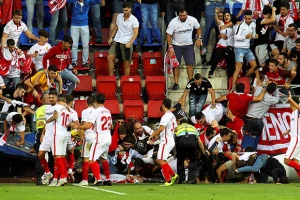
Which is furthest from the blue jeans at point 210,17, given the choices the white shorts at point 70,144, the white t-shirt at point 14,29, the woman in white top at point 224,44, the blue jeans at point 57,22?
the white shorts at point 70,144

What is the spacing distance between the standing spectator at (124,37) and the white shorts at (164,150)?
4.12 m

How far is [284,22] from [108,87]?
4.69 m

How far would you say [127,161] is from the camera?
72.1 feet

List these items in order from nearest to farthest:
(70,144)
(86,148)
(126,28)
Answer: (86,148) < (70,144) < (126,28)

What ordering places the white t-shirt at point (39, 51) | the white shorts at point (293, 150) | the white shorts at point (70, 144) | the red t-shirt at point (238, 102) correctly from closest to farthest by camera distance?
the white shorts at point (70, 144), the white shorts at point (293, 150), the red t-shirt at point (238, 102), the white t-shirt at point (39, 51)

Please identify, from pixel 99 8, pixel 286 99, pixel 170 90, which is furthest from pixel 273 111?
pixel 99 8

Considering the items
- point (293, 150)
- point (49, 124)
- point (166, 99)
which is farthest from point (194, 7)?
point (49, 124)

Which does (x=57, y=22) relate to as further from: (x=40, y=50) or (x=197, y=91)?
(x=197, y=91)

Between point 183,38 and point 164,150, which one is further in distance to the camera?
point 183,38

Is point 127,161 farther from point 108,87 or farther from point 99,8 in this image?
point 99,8

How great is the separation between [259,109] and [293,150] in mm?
2305

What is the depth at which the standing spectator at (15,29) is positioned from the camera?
24.0 m

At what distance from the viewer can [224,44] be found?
81.9 ft

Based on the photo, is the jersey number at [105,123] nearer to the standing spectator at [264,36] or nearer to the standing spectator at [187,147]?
the standing spectator at [187,147]
